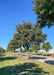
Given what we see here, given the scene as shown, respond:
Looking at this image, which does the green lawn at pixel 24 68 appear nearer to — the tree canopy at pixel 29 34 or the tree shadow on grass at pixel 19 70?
the tree shadow on grass at pixel 19 70

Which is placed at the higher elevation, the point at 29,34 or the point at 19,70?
the point at 29,34

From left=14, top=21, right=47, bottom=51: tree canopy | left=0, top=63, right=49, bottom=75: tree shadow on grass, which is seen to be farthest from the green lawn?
left=14, top=21, right=47, bottom=51: tree canopy

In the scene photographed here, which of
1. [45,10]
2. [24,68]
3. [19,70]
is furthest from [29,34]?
[45,10]

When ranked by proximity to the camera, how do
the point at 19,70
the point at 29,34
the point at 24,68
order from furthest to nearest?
the point at 29,34 < the point at 24,68 < the point at 19,70

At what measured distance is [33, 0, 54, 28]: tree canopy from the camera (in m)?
4.21

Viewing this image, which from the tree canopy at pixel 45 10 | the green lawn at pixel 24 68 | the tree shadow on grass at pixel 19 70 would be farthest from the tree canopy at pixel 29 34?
the tree canopy at pixel 45 10

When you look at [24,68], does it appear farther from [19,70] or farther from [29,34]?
[29,34]

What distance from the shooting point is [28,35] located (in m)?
14.7

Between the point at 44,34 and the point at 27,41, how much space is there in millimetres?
3589

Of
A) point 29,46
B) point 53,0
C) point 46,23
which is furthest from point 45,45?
point 53,0

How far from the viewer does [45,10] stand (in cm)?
469

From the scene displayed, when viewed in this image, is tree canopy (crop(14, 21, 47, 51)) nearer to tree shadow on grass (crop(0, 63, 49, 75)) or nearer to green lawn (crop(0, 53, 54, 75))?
green lawn (crop(0, 53, 54, 75))

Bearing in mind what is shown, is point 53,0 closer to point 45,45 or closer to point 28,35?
point 28,35

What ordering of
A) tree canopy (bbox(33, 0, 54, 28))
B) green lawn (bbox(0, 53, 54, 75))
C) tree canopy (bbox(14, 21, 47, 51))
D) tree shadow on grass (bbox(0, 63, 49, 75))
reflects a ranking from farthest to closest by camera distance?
tree canopy (bbox(14, 21, 47, 51)) < green lawn (bbox(0, 53, 54, 75)) < tree shadow on grass (bbox(0, 63, 49, 75)) < tree canopy (bbox(33, 0, 54, 28))
